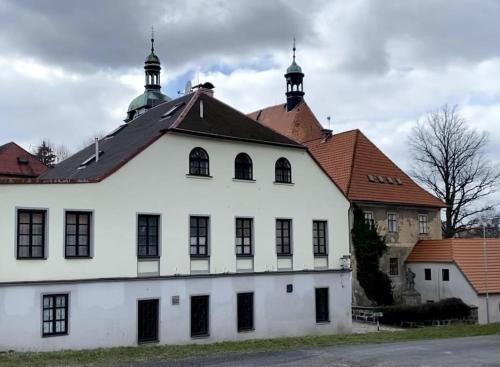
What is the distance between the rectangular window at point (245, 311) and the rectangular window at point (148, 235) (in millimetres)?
4204

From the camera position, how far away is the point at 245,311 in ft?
80.8

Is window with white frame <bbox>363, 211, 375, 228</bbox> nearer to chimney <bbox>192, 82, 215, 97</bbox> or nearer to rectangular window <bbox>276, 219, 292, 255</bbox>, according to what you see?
rectangular window <bbox>276, 219, 292, 255</bbox>

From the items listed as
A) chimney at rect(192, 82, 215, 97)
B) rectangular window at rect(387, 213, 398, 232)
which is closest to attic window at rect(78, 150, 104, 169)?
chimney at rect(192, 82, 215, 97)

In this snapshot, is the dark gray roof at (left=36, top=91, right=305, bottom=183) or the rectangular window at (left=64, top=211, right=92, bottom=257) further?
the dark gray roof at (left=36, top=91, right=305, bottom=183)

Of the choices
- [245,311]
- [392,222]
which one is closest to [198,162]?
[245,311]

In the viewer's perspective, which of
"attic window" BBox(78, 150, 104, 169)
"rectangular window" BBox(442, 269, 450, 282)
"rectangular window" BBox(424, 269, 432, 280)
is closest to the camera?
"attic window" BBox(78, 150, 104, 169)

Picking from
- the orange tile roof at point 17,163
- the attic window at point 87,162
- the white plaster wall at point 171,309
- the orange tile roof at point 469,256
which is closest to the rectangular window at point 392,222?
the orange tile roof at point 469,256

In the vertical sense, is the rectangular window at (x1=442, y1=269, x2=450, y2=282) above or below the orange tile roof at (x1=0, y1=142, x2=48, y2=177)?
below

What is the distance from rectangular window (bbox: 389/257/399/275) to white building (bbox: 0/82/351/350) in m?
9.75

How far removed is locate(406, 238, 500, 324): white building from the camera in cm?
3353

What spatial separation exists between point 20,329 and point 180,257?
6232mm

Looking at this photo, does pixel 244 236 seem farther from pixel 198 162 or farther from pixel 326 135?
pixel 326 135

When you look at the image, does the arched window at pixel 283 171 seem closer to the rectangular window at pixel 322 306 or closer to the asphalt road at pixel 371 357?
the rectangular window at pixel 322 306

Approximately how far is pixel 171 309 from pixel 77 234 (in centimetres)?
448
